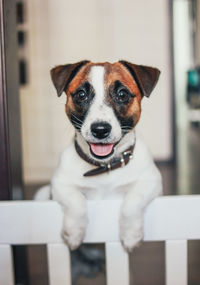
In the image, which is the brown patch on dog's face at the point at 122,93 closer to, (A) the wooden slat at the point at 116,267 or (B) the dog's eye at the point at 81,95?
(B) the dog's eye at the point at 81,95

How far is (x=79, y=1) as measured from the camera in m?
3.62

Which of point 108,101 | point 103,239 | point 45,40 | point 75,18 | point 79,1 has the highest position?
point 79,1

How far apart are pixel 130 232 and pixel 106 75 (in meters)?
0.38

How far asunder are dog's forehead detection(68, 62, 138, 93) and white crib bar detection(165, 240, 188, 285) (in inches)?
14.9

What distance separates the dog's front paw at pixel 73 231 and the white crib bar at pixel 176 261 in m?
0.21

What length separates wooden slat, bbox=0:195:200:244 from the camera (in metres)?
0.81

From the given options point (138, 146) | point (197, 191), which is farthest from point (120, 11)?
point (138, 146)

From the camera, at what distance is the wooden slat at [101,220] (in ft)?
2.67

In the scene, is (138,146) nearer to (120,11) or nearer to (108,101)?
(108,101)

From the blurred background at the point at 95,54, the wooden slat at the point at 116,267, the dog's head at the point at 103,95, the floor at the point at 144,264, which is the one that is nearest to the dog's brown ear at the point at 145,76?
the dog's head at the point at 103,95

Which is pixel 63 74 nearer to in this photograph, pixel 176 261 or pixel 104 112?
pixel 104 112

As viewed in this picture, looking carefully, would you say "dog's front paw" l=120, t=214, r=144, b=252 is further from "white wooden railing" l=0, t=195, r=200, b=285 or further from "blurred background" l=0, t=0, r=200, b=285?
"blurred background" l=0, t=0, r=200, b=285

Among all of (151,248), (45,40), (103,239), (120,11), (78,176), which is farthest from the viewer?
(120,11)

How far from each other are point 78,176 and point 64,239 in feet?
0.74
